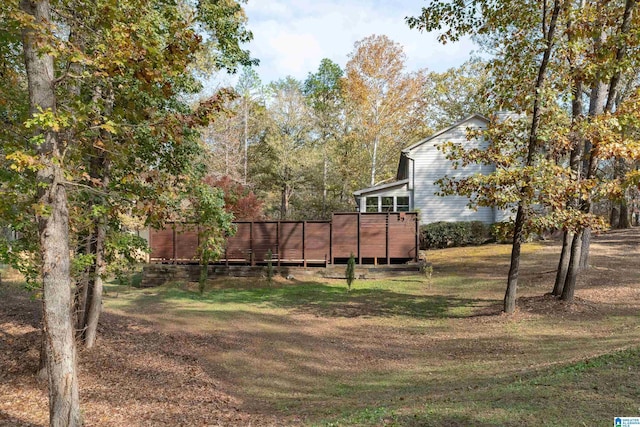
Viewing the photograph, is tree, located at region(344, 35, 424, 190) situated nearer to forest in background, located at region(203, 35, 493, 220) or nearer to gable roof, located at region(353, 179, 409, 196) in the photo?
forest in background, located at region(203, 35, 493, 220)

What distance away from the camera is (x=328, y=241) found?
22312mm

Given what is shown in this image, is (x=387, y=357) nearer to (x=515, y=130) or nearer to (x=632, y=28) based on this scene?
(x=515, y=130)

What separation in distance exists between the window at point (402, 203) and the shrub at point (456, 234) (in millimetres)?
2377

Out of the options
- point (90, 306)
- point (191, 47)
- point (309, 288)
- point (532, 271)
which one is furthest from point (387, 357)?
point (532, 271)

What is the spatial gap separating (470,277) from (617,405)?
14.8 meters

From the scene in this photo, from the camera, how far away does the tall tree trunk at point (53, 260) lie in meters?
5.34

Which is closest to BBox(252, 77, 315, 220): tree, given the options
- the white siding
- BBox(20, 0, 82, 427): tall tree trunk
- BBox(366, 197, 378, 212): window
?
BBox(366, 197, 378, 212): window

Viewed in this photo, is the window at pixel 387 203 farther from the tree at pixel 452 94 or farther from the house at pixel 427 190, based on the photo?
the tree at pixel 452 94

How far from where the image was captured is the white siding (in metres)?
29.1

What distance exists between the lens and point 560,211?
11.3 metres

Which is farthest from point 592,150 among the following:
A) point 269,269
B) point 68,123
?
point 269,269

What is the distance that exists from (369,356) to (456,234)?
1871 cm

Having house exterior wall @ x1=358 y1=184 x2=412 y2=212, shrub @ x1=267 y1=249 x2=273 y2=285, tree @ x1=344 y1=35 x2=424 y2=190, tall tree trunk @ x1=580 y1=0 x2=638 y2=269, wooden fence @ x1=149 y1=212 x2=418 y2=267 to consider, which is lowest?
shrub @ x1=267 y1=249 x2=273 y2=285

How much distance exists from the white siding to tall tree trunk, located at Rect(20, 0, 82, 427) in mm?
25511
